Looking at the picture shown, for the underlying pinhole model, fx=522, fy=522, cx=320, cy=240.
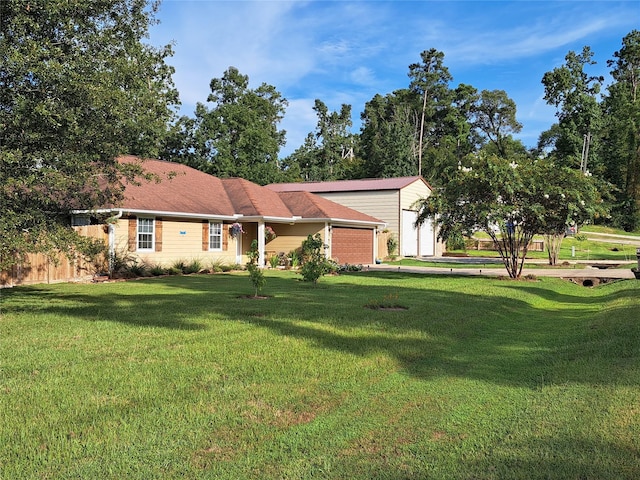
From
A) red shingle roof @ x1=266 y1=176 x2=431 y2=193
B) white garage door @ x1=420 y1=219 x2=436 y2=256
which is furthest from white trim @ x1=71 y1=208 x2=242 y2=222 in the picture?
white garage door @ x1=420 y1=219 x2=436 y2=256

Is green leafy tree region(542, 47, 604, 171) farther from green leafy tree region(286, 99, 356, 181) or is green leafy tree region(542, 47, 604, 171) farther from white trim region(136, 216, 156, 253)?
white trim region(136, 216, 156, 253)

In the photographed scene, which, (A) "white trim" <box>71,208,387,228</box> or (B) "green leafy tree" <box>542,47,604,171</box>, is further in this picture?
(B) "green leafy tree" <box>542,47,604,171</box>

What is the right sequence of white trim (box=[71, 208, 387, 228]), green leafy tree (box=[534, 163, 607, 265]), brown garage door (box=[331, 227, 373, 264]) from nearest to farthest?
green leafy tree (box=[534, 163, 607, 265])
white trim (box=[71, 208, 387, 228])
brown garage door (box=[331, 227, 373, 264])

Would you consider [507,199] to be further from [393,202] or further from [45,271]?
[393,202]

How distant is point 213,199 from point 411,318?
17302 millimetres

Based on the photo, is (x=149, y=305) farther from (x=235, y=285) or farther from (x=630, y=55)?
(x=630, y=55)

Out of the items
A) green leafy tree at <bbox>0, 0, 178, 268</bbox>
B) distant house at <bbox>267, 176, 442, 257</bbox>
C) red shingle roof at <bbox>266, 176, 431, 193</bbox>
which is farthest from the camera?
red shingle roof at <bbox>266, 176, 431, 193</bbox>

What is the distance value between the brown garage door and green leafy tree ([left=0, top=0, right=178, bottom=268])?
58.9 ft

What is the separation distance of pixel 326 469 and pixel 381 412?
1.37 m

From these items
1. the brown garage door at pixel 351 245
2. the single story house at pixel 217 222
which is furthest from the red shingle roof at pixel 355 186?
the brown garage door at pixel 351 245

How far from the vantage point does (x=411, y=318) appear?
10094 mm

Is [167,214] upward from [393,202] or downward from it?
downward

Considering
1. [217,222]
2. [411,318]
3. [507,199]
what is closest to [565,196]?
[507,199]

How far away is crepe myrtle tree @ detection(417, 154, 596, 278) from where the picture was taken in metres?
17.6
